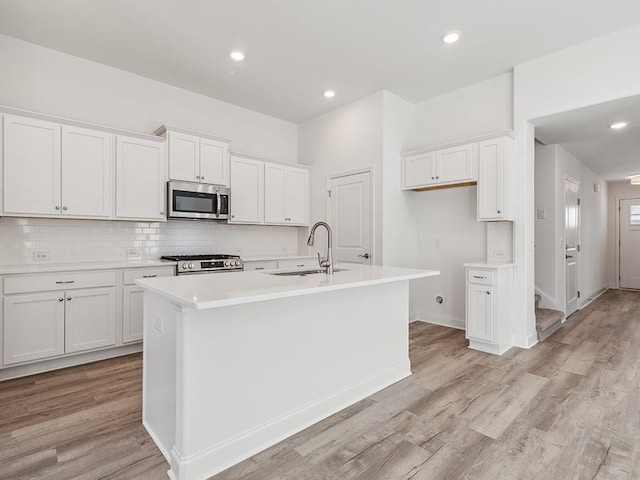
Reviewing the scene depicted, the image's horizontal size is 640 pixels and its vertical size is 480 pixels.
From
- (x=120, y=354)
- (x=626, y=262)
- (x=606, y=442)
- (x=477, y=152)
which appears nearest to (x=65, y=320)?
(x=120, y=354)

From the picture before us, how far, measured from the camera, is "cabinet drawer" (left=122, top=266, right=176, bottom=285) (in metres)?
3.42

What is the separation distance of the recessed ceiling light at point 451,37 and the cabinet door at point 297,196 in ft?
8.51

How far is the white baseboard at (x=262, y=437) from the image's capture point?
5.61 ft

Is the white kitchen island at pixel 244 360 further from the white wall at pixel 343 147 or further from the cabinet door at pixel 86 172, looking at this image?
the white wall at pixel 343 147

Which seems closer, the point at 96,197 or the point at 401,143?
the point at 96,197

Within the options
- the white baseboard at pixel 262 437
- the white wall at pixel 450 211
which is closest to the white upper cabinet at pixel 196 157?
the white wall at pixel 450 211

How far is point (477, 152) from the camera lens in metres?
3.84

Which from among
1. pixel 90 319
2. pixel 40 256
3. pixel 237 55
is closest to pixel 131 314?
pixel 90 319

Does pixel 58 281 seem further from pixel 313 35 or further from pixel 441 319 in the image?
pixel 441 319

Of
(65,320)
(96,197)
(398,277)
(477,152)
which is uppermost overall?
(477,152)

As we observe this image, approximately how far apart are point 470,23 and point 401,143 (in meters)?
1.75

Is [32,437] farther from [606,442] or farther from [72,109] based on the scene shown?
[606,442]

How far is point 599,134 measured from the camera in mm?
4277

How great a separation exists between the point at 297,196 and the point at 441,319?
8.72 ft
